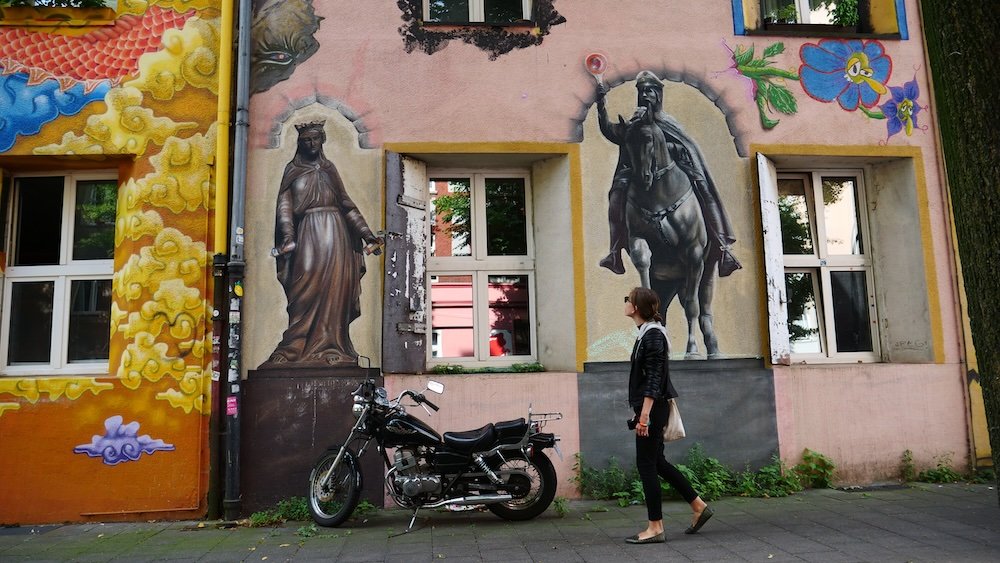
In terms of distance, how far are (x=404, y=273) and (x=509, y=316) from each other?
1184 mm

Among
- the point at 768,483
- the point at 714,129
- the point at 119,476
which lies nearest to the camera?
the point at 119,476

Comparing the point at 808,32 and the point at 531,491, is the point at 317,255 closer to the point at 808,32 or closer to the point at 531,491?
the point at 531,491

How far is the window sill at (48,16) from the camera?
667 centimetres

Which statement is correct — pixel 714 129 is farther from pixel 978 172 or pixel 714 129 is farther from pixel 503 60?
pixel 978 172

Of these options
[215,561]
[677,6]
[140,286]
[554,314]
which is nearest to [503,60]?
[677,6]

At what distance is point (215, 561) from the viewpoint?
4898 mm

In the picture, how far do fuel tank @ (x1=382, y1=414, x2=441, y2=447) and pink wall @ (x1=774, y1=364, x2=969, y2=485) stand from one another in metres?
3.37

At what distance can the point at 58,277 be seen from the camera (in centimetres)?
670

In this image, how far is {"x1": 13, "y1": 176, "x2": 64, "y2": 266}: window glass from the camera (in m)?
6.76

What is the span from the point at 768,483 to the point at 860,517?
1.03 m

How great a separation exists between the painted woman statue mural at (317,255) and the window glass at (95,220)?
1594 millimetres

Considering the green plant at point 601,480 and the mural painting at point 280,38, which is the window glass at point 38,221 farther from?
the green plant at point 601,480

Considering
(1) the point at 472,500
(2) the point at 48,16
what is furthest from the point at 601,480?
(2) the point at 48,16

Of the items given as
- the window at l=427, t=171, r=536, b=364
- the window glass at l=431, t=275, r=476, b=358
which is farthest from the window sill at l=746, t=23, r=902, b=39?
the window glass at l=431, t=275, r=476, b=358
